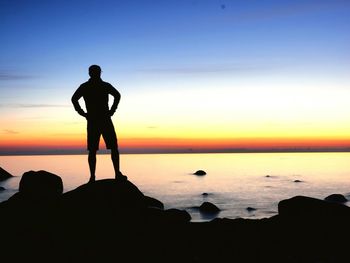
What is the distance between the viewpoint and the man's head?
462 inches

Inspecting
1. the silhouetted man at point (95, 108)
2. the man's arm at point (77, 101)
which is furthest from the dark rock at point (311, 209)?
the man's arm at point (77, 101)

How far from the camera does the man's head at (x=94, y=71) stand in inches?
462

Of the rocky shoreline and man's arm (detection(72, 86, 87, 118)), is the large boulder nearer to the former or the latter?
the rocky shoreline

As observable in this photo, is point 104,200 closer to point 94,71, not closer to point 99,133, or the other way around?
point 99,133

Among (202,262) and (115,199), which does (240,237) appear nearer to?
(202,262)

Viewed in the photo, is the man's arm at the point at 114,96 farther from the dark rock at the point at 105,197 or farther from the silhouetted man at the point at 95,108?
the dark rock at the point at 105,197

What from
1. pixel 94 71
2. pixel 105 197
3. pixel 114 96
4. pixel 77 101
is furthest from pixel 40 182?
pixel 94 71

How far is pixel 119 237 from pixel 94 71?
5676 mm

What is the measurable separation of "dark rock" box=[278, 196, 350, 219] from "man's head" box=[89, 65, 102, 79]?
11721mm

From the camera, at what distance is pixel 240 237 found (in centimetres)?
1454

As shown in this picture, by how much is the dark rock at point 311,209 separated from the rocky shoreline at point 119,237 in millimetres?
1654

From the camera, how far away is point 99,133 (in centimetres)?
1197

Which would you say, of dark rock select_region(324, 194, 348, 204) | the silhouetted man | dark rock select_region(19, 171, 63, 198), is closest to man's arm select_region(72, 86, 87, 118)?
the silhouetted man

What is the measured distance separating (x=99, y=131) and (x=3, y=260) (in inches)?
195
